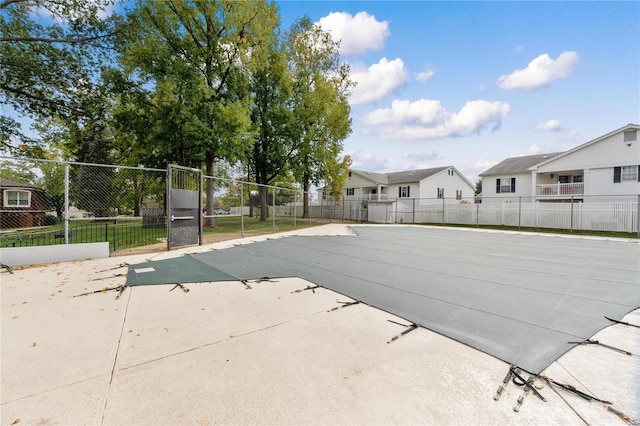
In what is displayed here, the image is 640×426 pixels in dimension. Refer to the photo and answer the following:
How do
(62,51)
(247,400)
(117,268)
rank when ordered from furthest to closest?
(62,51), (117,268), (247,400)

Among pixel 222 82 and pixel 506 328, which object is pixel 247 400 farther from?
pixel 222 82

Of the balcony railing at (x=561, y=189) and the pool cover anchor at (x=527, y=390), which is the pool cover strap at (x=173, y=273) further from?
the balcony railing at (x=561, y=189)

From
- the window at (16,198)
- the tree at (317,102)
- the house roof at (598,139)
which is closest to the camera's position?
the window at (16,198)

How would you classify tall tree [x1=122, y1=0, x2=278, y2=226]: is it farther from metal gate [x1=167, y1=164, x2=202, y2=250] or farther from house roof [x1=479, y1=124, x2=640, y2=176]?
house roof [x1=479, y1=124, x2=640, y2=176]

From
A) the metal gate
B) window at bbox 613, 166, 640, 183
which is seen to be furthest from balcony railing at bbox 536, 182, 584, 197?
the metal gate

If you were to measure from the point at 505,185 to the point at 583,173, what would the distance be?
208 inches

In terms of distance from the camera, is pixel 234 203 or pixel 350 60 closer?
pixel 350 60

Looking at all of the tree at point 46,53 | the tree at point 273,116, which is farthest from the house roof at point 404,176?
the tree at point 46,53

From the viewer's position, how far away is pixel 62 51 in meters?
11.2

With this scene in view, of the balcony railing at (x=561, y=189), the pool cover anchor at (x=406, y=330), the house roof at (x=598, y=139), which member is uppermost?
the house roof at (x=598, y=139)

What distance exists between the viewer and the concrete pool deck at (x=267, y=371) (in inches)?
66.1

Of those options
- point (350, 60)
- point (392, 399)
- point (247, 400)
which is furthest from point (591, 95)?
point (350, 60)

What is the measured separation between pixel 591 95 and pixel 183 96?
16.5 metres

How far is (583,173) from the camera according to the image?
67.3 feet
